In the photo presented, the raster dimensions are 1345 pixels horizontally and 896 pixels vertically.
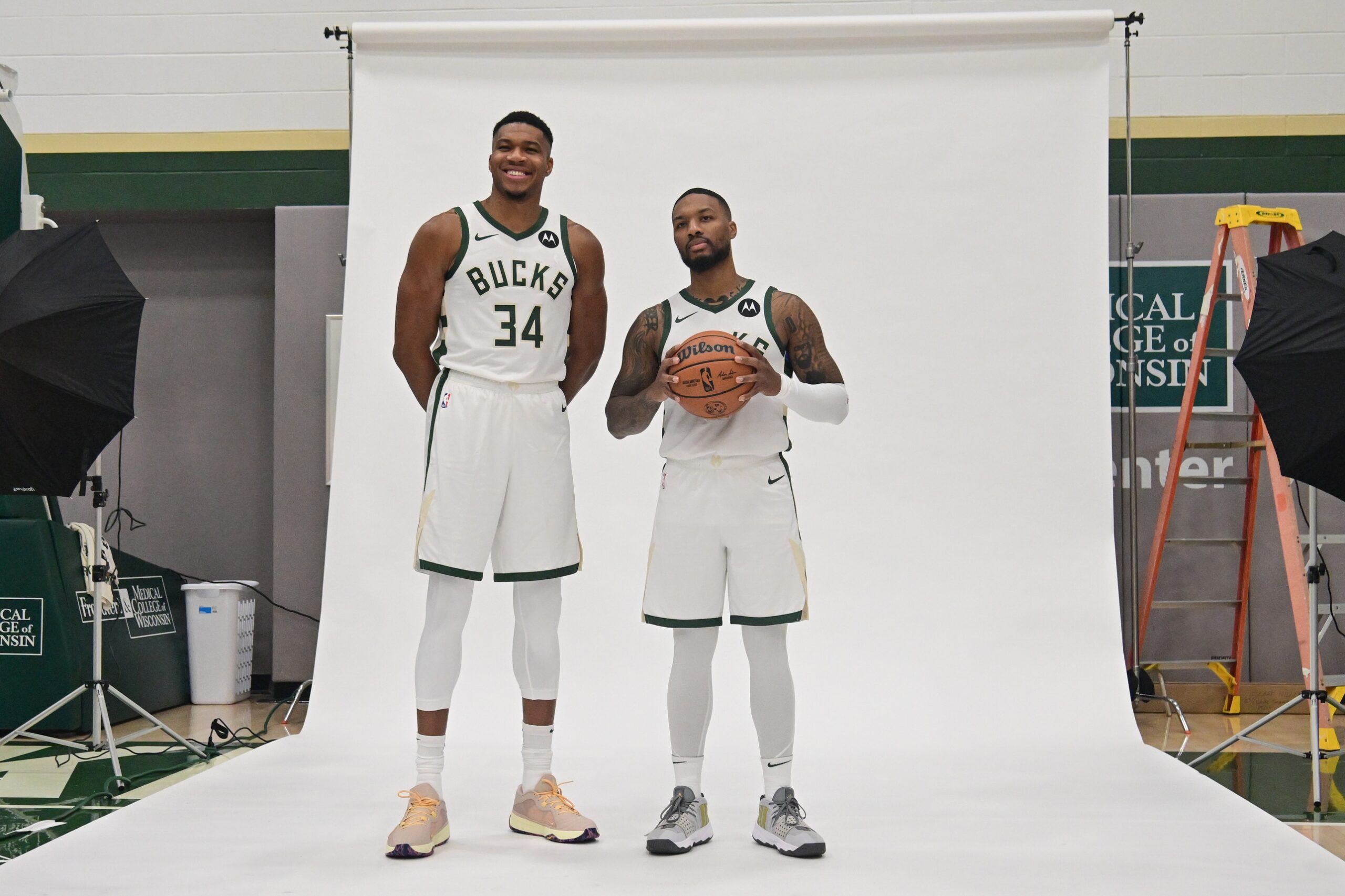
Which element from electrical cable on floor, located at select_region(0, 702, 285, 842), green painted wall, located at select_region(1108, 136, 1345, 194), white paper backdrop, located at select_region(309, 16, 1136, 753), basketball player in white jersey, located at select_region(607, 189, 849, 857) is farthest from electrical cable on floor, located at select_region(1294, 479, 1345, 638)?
electrical cable on floor, located at select_region(0, 702, 285, 842)

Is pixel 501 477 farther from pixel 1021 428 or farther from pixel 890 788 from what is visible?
pixel 1021 428

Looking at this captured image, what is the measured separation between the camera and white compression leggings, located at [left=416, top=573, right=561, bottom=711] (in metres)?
2.95

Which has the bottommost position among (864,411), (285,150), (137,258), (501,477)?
(501,477)

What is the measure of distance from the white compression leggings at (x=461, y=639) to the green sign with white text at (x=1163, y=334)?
11.3 ft

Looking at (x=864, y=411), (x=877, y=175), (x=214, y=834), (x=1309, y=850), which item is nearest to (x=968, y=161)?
(x=877, y=175)

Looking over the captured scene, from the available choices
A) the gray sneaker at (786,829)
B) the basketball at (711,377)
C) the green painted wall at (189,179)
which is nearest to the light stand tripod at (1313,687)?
the gray sneaker at (786,829)

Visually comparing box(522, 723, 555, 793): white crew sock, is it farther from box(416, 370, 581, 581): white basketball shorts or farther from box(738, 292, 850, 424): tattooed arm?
box(738, 292, 850, 424): tattooed arm

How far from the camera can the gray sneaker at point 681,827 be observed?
9.39 feet

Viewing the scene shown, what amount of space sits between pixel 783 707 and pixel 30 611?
3.40 metres

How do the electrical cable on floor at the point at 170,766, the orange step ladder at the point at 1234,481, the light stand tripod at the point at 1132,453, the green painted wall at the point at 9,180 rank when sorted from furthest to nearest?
the light stand tripod at the point at 1132,453
the green painted wall at the point at 9,180
the orange step ladder at the point at 1234,481
the electrical cable on floor at the point at 170,766

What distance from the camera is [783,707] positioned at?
288 centimetres

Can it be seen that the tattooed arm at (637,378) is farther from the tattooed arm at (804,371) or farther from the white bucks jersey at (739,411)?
the tattooed arm at (804,371)

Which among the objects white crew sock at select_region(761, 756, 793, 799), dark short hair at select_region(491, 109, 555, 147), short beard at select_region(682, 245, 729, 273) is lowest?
white crew sock at select_region(761, 756, 793, 799)

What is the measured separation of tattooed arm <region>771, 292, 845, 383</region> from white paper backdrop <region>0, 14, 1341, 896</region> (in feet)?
4.87
